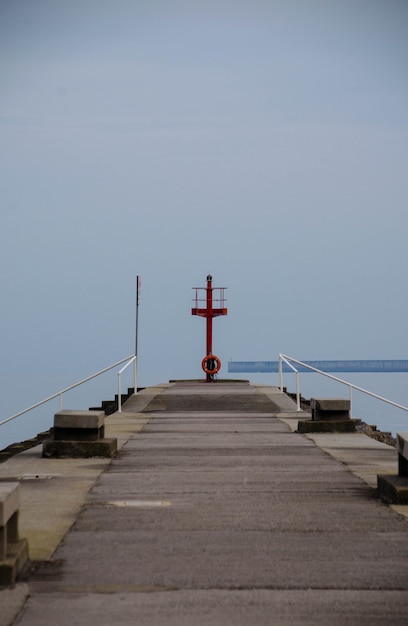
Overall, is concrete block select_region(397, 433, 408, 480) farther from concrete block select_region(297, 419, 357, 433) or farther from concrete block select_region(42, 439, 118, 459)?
concrete block select_region(297, 419, 357, 433)

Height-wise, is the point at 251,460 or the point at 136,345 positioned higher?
the point at 136,345

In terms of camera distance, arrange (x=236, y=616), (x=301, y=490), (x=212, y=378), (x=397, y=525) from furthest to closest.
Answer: (x=212, y=378) → (x=301, y=490) → (x=397, y=525) → (x=236, y=616)

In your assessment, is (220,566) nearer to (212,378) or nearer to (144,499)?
(144,499)

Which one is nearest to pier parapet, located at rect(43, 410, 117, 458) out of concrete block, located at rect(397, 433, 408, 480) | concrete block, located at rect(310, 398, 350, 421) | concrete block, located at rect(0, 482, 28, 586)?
concrete block, located at rect(397, 433, 408, 480)

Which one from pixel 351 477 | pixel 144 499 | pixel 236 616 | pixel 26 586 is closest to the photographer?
pixel 236 616

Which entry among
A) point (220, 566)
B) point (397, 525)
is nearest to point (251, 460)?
point (397, 525)

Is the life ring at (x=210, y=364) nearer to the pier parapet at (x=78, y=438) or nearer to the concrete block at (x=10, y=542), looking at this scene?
the pier parapet at (x=78, y=438)

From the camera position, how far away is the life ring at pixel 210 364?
115ft

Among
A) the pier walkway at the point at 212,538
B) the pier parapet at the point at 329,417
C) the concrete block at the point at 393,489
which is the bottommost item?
the pier walkway at the point at 212,538

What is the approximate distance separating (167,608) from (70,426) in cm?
658

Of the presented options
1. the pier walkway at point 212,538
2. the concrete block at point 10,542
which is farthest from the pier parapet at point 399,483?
the concrete block at point 10,542

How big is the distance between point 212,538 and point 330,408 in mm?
8403

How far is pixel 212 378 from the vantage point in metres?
35.2

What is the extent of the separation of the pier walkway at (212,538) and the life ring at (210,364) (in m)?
22.3
